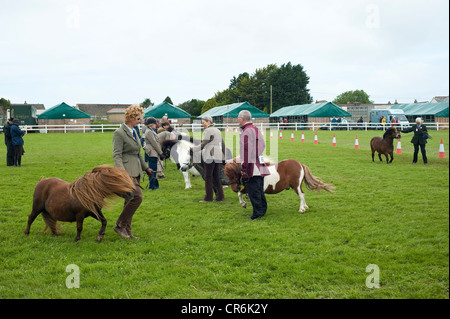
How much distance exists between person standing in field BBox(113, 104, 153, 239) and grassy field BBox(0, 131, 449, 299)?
0.27m

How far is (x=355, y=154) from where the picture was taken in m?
19.4

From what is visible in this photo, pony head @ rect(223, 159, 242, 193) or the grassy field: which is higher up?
pony head @ rect(223, 159, 242, 193)

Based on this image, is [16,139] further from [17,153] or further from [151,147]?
[151,147]

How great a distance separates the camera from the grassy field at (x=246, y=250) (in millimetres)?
4367

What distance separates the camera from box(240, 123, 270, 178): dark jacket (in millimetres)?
7355

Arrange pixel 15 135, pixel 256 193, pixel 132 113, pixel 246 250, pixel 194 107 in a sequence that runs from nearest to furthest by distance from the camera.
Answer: pixel 246 250
pixel 132 113
pixel 256 193
pixel 15 135
pixel 194 107

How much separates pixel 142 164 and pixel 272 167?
270 centimetres

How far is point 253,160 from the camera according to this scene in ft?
24.5

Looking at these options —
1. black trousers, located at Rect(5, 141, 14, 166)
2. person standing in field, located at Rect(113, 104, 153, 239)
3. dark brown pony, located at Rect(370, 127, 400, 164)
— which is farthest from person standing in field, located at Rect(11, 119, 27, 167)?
dark brown pony, located at Rect(370, 127, 400, 164)

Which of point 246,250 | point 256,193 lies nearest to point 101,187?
point 246,250

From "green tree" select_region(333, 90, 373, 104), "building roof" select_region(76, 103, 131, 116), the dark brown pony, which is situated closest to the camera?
the dark brown pony

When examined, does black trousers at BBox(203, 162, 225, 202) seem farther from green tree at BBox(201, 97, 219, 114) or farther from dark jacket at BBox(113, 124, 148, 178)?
green tree at BBox(201, 97, 219, 114)

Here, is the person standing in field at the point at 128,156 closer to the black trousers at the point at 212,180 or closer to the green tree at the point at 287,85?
the black trousers at the point at 212,180

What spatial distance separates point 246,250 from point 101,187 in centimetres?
226
